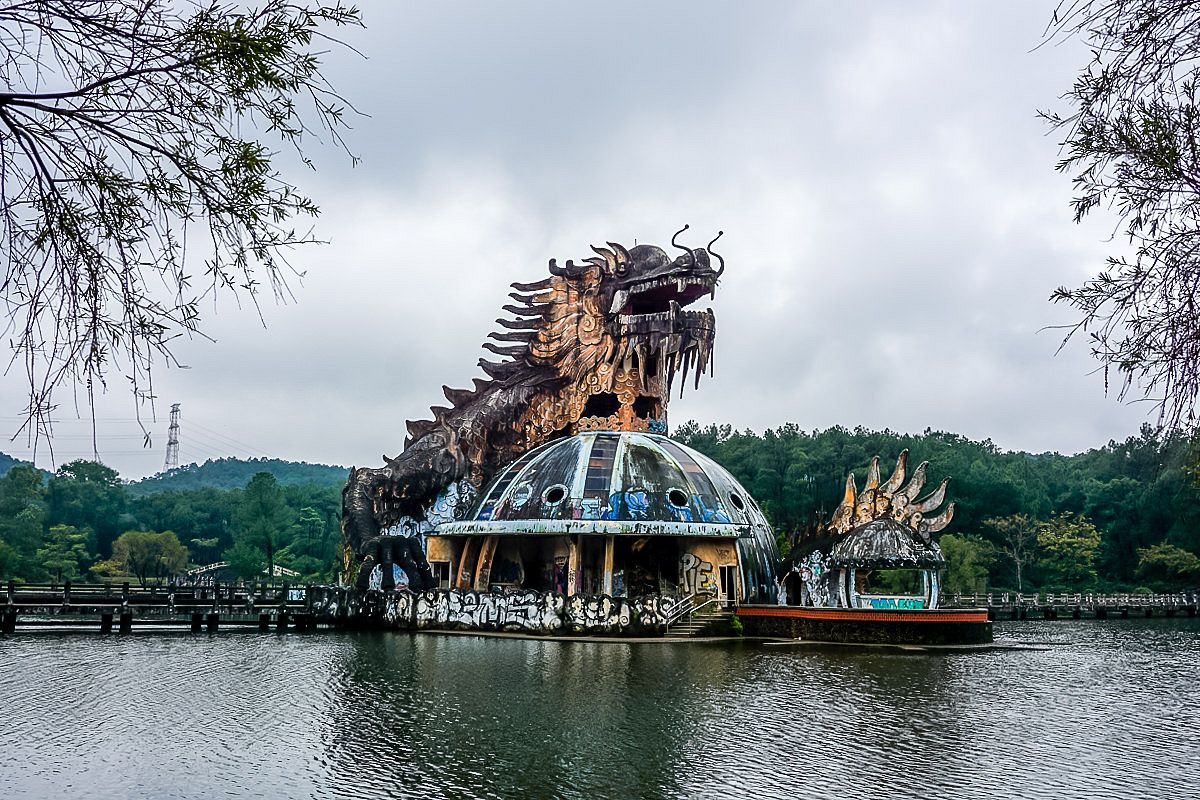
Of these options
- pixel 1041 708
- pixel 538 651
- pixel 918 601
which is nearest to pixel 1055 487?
pixel 918 601

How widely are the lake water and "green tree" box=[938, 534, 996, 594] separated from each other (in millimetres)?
34569

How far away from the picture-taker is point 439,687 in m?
17.3

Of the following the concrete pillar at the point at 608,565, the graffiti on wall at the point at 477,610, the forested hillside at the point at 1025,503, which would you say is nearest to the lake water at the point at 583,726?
the graffiti on wall at the point at 477,610

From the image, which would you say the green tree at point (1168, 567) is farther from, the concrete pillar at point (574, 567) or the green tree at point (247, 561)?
the green tree at point (247, 561)

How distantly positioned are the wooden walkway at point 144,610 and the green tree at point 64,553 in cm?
3541

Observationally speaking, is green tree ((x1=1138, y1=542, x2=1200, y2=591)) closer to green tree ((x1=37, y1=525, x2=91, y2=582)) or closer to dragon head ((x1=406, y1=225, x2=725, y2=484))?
dragon head ((x1=406, y1=225, x2=725, y2=484))

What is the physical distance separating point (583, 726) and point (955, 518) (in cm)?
5970

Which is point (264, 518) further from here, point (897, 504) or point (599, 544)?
point (897, 504)

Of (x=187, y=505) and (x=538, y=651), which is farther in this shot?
(x=187, y=505)

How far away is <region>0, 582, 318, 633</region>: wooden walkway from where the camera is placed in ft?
102

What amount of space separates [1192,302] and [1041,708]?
35.3ft

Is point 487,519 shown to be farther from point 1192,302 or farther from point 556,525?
point 1192,302

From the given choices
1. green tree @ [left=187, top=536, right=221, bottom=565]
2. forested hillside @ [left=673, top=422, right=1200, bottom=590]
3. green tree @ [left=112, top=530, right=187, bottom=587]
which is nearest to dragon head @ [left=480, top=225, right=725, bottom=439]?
forested hillside @ [left=673, top=422, right=1200, bottom=590]

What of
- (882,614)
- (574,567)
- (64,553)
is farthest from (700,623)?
(64,553)
